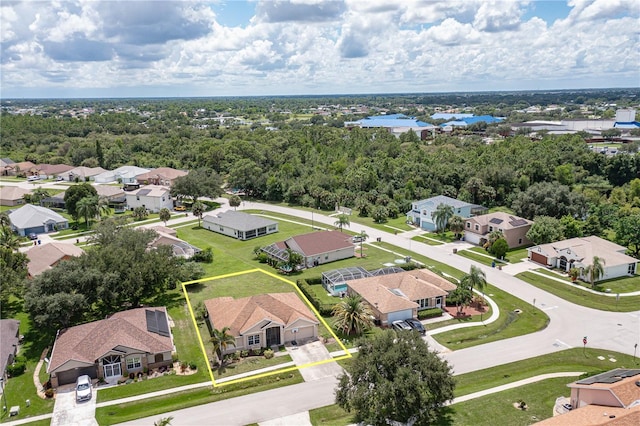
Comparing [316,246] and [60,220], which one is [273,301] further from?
[60,220]

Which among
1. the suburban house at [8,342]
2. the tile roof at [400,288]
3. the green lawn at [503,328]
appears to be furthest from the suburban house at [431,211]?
the suburban house at [8,342]

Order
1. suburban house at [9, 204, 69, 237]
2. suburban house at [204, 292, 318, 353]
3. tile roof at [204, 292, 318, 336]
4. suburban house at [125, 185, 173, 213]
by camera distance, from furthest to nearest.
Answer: suburban house at [125, 185, 173, 213] → suburban house at [9, 204, 69, 237] → tile roof at [204, 292, 318, 336] → suburban house at [204, 292, 318, 353]

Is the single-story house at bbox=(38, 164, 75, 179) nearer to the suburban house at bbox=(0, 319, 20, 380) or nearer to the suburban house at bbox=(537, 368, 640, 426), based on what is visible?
the suburban house at bbox=(0, 319, 20, 380)

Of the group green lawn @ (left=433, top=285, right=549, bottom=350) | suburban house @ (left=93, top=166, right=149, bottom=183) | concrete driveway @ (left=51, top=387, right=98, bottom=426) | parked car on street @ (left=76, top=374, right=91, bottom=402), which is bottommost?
green lawn @ (left=433, top=285, right=549, bottom=350)

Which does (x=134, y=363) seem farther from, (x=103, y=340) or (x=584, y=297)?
(x=584, y=297)

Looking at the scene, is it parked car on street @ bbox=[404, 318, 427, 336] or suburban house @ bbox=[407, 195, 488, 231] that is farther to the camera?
suburban house @ bbox=[407, 195, 488, 231]

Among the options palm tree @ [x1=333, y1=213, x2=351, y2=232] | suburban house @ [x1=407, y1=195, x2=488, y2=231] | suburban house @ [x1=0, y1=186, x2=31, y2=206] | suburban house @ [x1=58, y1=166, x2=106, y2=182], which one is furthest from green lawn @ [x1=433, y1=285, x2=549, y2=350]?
suburban house @ [x1=58, y1=166, x2=106, y2=182]

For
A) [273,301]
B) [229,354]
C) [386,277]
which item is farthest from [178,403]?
[386,277]

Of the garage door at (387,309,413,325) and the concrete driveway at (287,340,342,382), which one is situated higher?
the garage door at (387,309,413,325)

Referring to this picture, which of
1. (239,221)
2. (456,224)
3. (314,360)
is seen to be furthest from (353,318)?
(239,221)
